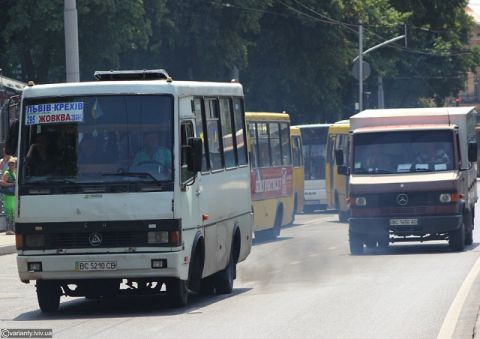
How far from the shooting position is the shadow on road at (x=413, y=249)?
1038 inches

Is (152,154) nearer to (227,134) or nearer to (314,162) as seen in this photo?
(227,134)

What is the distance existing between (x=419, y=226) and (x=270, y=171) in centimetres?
800

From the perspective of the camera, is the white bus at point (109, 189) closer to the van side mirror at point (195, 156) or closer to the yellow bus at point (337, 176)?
the van side mirror at point (195, 156)

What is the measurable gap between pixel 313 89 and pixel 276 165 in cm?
2611

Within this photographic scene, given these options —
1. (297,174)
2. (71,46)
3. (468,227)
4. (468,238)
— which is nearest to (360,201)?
(468,227)

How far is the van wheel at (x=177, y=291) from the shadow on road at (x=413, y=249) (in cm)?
1070

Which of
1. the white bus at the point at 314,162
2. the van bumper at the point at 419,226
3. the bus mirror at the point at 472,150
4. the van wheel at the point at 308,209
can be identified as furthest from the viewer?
the van wheel at the point at 308,209

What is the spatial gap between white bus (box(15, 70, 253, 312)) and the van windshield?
10106 mm

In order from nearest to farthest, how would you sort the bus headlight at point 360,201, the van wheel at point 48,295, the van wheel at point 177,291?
the van wheel at point 177,291 → the van wheel at point 48,295 → the bus headlight at point 360,201

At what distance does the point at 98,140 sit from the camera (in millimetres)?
15562

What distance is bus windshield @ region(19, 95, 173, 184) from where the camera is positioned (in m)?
15.5

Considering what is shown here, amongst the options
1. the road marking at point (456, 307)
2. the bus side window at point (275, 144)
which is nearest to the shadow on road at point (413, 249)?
the bus side window at point (275, 144)

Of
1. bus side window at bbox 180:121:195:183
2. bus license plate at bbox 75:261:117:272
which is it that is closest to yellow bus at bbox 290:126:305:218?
bus side window at bbox 180:121:195:183

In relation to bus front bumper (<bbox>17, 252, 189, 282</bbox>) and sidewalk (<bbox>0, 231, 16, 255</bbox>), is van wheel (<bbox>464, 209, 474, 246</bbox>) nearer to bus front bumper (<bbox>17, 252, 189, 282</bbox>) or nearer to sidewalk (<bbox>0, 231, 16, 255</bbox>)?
sidewalk (<bbox>0, 231, 16, 255</bbox>)
